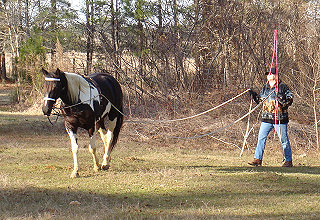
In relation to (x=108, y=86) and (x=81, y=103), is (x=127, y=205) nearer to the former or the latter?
(x=81, y=103)

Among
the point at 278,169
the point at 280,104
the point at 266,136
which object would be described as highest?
the point at 280,104

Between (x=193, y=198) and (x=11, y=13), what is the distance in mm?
25861

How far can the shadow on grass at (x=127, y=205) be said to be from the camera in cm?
542

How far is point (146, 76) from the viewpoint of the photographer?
15.0 meters

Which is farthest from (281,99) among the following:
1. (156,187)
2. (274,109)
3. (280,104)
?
(156,187)

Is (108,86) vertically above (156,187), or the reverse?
(108,86)

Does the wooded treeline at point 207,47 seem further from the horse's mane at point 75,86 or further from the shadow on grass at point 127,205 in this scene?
the shadow on grass at point 127,205

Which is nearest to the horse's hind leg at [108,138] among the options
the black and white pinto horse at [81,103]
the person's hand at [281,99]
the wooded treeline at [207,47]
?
the black and white pinto horse at [81,103]

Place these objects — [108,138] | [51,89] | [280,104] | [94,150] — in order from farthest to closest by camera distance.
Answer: [108,138] < [280,104] < [94,150] < [51,89]

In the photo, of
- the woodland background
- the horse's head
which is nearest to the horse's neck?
the horse's head

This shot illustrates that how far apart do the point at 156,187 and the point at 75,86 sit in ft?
7.60

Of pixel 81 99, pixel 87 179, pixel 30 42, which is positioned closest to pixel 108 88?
pixel 81 99

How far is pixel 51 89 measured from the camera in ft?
24.1

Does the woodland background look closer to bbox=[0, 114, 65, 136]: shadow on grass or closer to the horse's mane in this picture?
bbox=[0, 114, 65, 136]: shadow on grass
